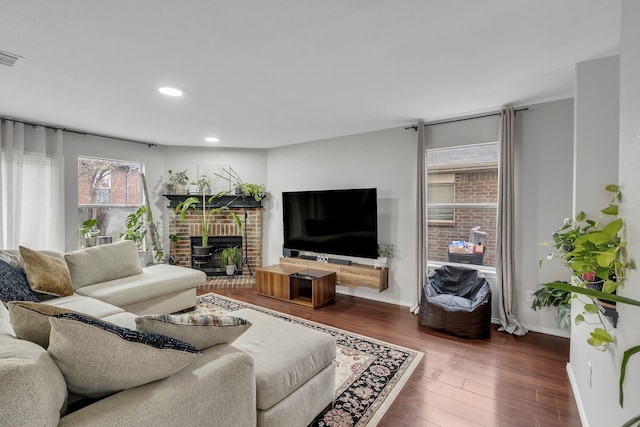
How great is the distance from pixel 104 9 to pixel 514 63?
102 inches

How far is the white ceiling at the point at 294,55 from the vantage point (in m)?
1.59

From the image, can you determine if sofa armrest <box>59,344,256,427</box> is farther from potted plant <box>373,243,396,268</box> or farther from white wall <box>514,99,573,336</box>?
white wall <box>514,99,573,336</box>

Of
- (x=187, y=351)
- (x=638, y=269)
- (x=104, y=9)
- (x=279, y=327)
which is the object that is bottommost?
(x=279, y=327)

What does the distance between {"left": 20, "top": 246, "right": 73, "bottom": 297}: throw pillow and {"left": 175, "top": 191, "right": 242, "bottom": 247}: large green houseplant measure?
85.5 inches

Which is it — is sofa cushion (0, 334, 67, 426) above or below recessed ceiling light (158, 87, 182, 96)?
below

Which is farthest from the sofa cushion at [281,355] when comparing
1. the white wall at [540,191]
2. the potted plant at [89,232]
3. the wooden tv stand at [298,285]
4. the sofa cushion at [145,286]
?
the potted plant at [89,232]

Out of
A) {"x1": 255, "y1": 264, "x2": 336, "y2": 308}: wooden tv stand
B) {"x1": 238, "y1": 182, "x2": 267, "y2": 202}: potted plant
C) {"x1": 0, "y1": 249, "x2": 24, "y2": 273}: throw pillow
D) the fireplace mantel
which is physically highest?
{"x1": 238, "y1": 182, "x2": 267, "y2": 202}: potted plant

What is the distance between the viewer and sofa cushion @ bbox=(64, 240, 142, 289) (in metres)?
3.03

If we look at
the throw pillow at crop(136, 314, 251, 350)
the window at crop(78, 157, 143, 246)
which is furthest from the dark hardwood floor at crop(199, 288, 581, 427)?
the window at crop(78, 157, 143, 246)

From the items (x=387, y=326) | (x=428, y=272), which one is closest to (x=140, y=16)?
(x=387, y=326)

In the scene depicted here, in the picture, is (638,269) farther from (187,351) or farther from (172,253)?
(172,253)

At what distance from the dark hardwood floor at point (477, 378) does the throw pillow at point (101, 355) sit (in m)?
1.40

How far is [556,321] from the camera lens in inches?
118

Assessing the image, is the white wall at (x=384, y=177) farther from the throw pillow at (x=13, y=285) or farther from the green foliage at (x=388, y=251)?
the throw pillow at (x=13, y=285)
